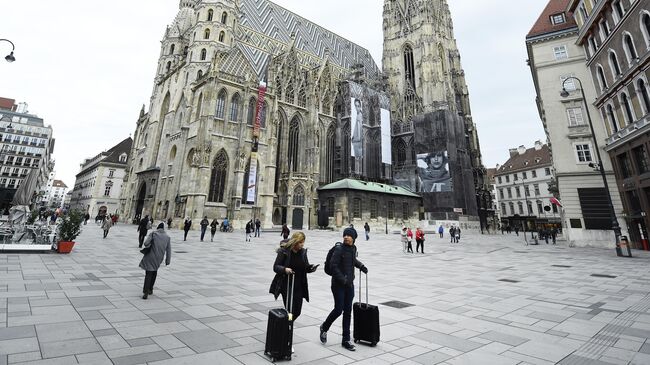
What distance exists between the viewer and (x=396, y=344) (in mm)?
3920

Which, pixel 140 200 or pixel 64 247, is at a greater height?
pixel 140 200

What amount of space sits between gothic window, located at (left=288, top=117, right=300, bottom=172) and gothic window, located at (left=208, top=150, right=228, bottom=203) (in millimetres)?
10121

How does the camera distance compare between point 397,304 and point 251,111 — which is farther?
point 251,111

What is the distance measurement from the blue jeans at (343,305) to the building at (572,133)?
2329cm

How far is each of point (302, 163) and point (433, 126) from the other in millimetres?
20874

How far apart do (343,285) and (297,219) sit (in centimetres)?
3192

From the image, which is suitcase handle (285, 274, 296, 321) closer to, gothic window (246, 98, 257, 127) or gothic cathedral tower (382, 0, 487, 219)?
gothic window (246, 98, 257, 127)

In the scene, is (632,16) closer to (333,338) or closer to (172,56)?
(333,338)

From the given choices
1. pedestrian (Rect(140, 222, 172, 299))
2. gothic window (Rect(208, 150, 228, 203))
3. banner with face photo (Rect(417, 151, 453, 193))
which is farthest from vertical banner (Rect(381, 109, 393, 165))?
pedestrian (Rect(140, 222, 172, 299))

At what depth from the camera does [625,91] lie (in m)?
16.4

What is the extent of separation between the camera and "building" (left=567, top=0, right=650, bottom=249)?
14852 millimetres

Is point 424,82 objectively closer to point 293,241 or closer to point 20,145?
point 293,241

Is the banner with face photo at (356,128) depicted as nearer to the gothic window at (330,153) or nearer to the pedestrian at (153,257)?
the gothic window at (330,153)

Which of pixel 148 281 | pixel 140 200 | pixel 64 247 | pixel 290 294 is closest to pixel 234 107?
pixel 140 200
